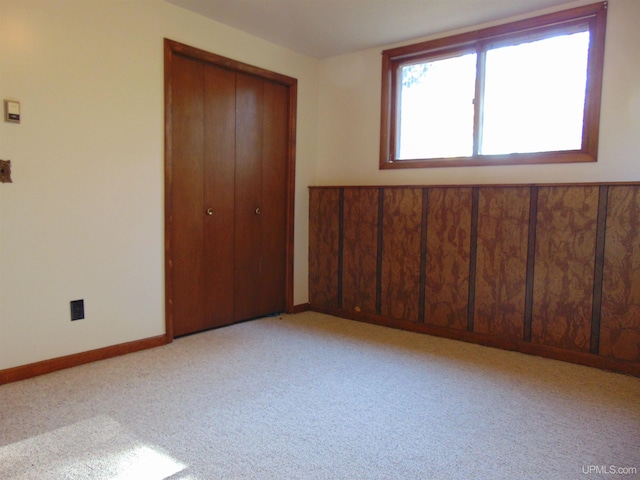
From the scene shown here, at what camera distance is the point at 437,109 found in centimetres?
352

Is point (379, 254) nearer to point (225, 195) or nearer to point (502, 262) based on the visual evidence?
point (502, 262)

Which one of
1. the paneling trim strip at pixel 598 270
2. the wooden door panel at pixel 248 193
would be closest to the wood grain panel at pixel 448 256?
the paneling trim strip at pixel 598 270

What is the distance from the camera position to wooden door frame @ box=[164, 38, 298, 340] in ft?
9.61

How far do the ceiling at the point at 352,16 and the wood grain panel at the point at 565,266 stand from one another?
4.32 feet

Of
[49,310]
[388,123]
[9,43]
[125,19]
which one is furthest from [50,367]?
[388,123]

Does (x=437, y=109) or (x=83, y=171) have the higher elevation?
(x=437, y=109)

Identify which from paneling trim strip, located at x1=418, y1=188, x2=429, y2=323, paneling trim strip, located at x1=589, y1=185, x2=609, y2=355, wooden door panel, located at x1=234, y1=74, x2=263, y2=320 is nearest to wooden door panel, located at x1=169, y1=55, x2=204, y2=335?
wooden door panel, located at x1=234, y1=74, x2=263, y2=320

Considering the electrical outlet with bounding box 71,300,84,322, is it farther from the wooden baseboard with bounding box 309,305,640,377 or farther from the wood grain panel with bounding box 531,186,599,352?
the wood grain panel with bounding box 531,186,599,352

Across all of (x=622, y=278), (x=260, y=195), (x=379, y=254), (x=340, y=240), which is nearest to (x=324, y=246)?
(x=340, y=240)

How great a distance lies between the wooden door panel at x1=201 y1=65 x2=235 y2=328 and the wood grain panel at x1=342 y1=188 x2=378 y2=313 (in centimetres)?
100

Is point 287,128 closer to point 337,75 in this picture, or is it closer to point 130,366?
point 337,75

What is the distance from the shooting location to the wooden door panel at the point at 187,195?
304 centimetres

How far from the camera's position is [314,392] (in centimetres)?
227

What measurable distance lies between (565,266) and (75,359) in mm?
3094
